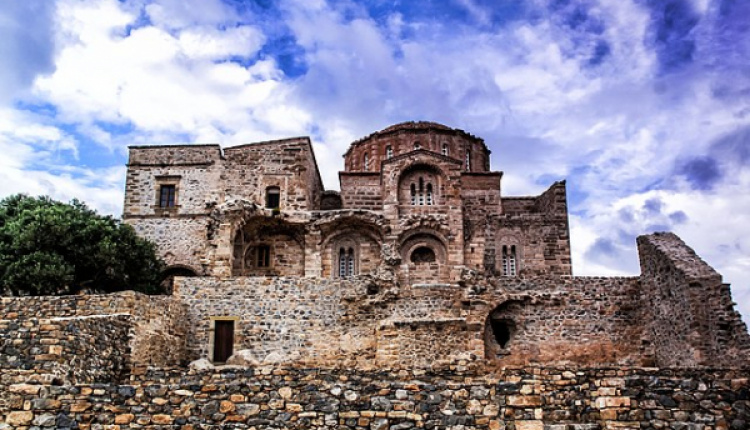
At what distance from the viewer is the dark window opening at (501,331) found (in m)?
23.9

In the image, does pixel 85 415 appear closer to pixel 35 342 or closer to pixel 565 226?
pixel 35 342

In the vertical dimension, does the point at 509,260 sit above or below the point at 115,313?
above

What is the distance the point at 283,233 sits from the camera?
99.5 feet

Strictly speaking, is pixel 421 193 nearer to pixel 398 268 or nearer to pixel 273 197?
pixel 398 268

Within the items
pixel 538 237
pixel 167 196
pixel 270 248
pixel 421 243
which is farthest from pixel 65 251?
pixel 538 237

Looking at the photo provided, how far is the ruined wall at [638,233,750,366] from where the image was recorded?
18.4 metres

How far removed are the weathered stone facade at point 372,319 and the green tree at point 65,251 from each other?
7.04 ft

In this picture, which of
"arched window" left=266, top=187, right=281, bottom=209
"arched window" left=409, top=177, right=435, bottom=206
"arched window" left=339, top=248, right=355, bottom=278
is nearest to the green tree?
"arched window" left=266, top=187, right=281, bottom=209

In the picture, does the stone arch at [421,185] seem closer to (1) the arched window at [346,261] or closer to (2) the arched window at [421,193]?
(2) the arched window at [421,193]

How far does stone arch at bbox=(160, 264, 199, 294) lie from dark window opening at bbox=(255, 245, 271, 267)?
2.81 metres

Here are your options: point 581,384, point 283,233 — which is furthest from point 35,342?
point 283,233

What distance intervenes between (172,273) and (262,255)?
14.0ft

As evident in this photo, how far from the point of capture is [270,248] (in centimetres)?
3033

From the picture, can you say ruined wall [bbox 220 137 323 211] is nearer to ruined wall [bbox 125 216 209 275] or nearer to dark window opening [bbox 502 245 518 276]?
ruined wall [bbox 125 216 209 275]
